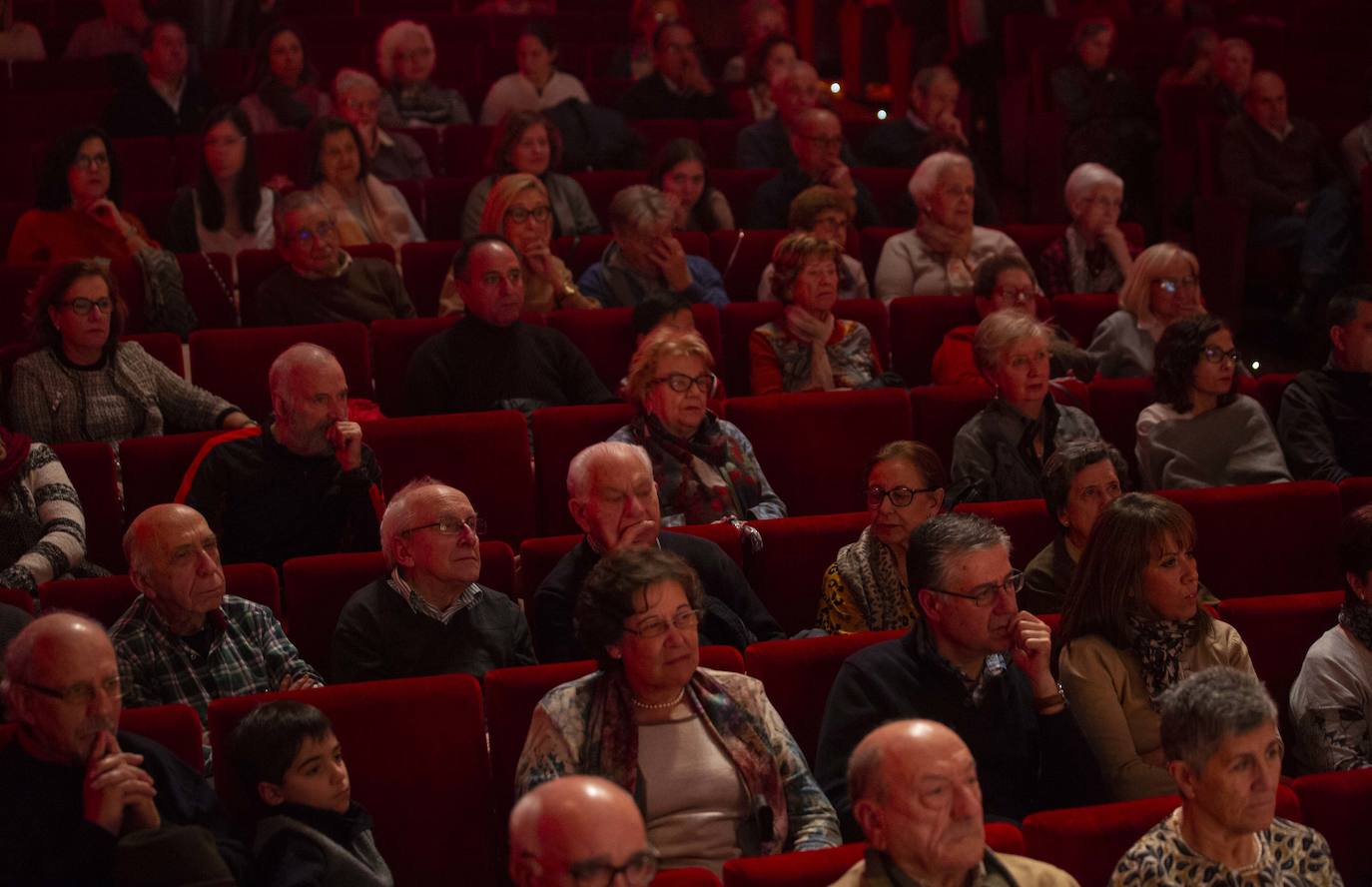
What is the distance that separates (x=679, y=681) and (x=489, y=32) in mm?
4155

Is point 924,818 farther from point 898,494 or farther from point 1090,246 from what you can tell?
point 1090,246

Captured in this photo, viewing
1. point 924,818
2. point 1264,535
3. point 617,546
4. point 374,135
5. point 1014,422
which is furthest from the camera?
point 374,135

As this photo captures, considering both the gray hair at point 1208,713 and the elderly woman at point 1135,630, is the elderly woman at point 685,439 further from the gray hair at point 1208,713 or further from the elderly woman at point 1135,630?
the gray hair at point 1208,713

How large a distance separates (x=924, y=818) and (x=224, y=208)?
2.94 metres

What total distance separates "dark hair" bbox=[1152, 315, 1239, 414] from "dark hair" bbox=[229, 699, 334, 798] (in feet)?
5.69

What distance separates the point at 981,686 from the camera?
211 centimetres

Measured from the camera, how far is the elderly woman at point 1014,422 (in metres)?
2.89

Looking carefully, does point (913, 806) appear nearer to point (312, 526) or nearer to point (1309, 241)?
point (312, 526)

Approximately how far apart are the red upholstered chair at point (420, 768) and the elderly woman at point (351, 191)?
2184mm

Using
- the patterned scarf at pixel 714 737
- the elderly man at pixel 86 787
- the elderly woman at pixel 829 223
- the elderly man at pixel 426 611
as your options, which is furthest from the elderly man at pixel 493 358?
the elderly man at pixel 86 787

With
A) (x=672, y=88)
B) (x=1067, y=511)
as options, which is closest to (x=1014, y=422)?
(x=1067, y=511)

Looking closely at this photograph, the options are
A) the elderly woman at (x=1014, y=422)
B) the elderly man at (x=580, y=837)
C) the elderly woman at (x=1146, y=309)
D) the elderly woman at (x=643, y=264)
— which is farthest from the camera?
the elderly woman at (x=643, y=264)

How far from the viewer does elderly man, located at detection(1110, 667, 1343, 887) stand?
175 cm

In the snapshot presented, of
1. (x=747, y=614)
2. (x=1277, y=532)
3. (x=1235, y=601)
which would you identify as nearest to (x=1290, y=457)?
(x=1277, y=532)
